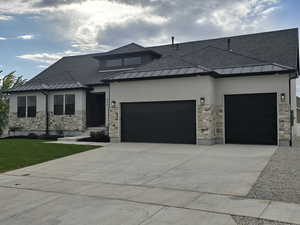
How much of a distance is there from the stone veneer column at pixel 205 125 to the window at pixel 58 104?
36.6 ft

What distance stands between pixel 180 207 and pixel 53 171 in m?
5.26

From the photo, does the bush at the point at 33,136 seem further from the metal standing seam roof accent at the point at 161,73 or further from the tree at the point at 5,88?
the tree at the point at 5,88

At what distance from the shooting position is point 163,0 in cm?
1535

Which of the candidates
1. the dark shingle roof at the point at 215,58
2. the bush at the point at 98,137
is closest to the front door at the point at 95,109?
the dark shingle roof at the point at 215,58

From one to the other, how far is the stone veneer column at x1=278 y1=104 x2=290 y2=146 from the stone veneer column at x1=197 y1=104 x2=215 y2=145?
3.46 metres

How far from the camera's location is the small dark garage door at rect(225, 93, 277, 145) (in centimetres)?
1414

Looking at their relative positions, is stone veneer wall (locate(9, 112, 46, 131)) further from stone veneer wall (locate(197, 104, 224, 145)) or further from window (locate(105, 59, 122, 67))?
stone veneer wall (locate(197, 104, 224, 145))

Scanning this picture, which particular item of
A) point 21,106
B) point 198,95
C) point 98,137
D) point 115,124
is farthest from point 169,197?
point 21,106

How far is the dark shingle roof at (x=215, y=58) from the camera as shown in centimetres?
1558

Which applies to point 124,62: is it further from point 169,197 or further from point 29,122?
point 169,197

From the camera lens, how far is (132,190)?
249 inches

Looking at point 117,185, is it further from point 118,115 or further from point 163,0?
point 163,0

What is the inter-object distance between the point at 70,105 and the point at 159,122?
8.21 metres

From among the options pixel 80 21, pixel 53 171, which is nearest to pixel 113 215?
pixel 53 171
